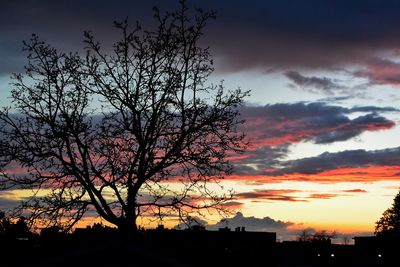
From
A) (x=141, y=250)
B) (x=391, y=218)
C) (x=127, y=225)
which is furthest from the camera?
(x=391, y=218)

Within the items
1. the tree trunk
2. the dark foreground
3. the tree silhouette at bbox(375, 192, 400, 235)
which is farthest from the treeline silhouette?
the tree silhouette at bbox(375, 192, 400, 235)

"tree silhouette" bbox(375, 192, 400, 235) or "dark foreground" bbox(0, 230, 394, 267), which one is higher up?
"tree silhouette" bbox(375, 192, 400, 235)

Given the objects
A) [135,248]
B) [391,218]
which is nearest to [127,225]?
[135,248]

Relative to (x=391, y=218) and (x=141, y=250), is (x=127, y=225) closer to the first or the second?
(x=141, y=250)

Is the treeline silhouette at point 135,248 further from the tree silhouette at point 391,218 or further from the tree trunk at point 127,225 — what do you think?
the tree silhouette at point 391,218

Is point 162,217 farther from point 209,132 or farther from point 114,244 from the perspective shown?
point 114,244

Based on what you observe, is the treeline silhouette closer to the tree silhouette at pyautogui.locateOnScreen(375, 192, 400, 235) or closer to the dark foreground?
the dark foreground

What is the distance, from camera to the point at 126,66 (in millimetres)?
25734

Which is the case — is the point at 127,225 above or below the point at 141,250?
above

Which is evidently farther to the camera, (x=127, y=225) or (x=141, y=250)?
(x=127, y=225)

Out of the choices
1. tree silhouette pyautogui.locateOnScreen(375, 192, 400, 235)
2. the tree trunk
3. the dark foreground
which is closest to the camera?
the dark foreground

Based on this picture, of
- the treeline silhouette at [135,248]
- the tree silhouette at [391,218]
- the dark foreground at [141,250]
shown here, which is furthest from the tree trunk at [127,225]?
the tree silhouette at [391,218]

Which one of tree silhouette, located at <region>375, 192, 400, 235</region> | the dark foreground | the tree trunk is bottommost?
the dark foreground

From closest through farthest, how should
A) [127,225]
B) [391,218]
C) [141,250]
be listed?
1. [141,250]
2. [127,225]
3. [391,218]
